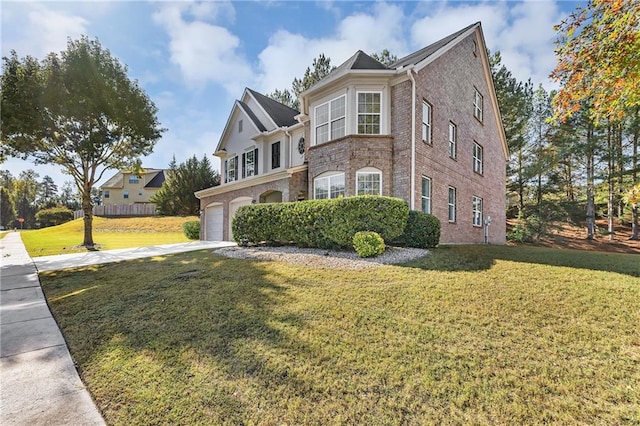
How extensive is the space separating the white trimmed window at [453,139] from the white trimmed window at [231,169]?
42.4ft

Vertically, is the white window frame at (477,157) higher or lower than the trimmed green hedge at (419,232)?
higher

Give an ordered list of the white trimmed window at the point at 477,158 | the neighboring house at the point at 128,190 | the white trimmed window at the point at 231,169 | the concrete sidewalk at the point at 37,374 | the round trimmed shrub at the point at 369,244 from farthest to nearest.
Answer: the neighboring house at the point at 128,190
the white trimmed window at the point at 231,169
the white trimmed window at the point at 477,158
the round trimmed shrub at the point at 369,244
the concrete sidewalk at the point at 37,374

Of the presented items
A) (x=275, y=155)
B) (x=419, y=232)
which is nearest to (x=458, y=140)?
(x=419, y=232)

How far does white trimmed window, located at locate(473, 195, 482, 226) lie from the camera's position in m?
16.0

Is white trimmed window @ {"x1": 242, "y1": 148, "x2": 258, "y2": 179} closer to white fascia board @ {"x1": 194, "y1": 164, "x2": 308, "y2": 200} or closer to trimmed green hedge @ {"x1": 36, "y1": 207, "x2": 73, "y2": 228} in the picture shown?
white fascia board @ {"x1": 194, "y1": 164, "x2": 308, "y2": 200}

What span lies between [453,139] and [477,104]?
4328 mm

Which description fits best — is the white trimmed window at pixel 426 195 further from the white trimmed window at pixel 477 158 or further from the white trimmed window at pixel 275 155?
the white trimmed window at pixel 275 155

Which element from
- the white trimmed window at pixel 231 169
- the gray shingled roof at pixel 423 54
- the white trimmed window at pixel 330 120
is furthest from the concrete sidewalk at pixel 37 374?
the white trimmed window at pixel 231 169

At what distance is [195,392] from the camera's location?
2.84m

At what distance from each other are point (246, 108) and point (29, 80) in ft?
33.4

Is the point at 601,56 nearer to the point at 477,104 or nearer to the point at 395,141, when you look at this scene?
the point at 395,141

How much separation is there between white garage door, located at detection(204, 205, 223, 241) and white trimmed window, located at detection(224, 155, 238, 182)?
2.49 metres

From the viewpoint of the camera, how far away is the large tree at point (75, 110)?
13398mm

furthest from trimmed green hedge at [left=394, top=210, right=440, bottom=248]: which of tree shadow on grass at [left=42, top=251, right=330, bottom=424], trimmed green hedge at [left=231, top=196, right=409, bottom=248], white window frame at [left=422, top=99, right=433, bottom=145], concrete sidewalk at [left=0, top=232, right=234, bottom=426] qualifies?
concrete sidewalk at [left=0, top=232, right=234, bottom=426]
